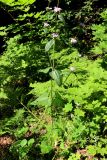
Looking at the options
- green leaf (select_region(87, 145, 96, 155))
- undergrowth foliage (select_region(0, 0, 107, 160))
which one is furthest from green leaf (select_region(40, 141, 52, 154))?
green leaf (select_region(87, 145, 96, 155))

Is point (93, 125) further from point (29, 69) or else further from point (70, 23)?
point (70, 23)

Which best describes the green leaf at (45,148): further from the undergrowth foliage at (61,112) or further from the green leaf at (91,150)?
the green leaf at (91,150)

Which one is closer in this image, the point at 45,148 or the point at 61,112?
the point at 45,148

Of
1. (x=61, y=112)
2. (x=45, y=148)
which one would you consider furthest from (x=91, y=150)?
(x=61, y=112)

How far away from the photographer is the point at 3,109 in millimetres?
6090

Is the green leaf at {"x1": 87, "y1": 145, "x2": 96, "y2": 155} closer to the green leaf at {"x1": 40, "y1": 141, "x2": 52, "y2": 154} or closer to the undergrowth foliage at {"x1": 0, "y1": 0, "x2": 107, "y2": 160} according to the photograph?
the undergrowth foliage at {"x1": 0, "y1": 0, "x2": 107, "y2": 160}

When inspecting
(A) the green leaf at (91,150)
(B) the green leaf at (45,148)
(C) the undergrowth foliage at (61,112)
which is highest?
(C) the undergrowth foliage at (61,112)

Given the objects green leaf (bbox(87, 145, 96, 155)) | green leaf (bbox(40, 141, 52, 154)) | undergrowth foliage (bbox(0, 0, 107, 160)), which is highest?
undergrowth foliage (bbox(0, 0, 107, 160))

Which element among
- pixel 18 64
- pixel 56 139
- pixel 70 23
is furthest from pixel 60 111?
pixel 70 23

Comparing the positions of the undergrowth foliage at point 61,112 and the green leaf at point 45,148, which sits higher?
the undergrowth foliage at point 61,112

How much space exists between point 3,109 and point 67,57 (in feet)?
5.38

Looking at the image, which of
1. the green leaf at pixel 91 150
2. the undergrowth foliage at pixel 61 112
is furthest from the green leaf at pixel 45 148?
the green leaf at pixel 91 150

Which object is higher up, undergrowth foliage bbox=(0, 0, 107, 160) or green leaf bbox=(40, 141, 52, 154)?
undergrowth foliage bbox=(0, 0, 107, 160)

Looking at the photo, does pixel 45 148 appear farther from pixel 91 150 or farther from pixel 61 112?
pixel 61 112
